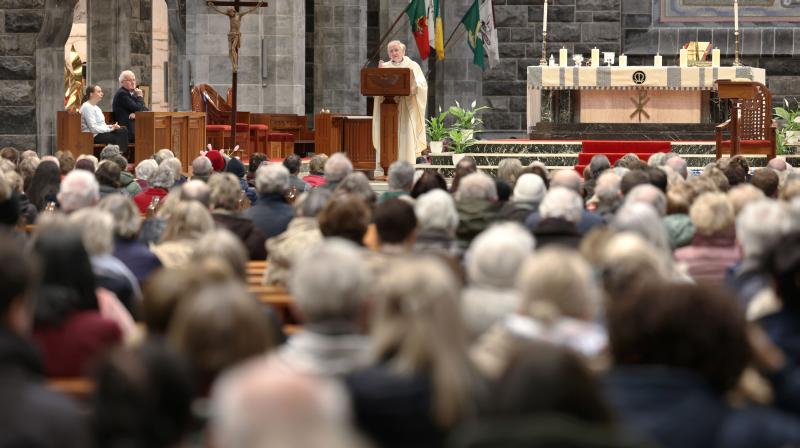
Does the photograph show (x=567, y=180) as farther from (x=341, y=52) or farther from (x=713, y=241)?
(x=341, y=52)

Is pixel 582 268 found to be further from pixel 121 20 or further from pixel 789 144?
pixel 121 20

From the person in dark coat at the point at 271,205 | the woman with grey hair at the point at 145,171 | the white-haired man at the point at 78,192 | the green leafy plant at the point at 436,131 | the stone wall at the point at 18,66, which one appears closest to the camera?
the white-haired man at the point at 78,192

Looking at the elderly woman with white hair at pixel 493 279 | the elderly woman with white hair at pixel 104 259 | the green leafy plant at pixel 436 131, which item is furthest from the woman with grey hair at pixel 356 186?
the green leafy plant at pixel 436 131

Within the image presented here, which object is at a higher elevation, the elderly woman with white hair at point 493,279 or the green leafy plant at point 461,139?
the green leafy plant at point 461,139

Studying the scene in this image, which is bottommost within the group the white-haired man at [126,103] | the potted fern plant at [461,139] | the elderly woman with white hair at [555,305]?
the elderly woman with white hair at [555,305]

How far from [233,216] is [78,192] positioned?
35.4 inches

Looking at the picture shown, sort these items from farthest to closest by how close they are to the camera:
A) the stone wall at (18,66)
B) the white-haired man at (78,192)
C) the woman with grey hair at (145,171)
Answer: the stone wall at (18,66) < the woman with grey hair at (145,171) < the white-haired man at (78,192)

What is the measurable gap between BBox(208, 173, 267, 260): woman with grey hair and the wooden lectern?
7.78 m

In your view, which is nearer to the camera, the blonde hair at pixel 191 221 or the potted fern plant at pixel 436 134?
the blonde hair at pixel 191 221

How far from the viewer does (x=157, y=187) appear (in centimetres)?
1114

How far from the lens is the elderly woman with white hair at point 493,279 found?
192 inches

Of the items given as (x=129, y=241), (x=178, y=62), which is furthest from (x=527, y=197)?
(x=178, y=62)

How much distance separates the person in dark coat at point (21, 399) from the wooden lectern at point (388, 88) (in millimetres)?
12736

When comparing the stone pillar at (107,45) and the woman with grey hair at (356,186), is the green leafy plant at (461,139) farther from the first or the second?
the woman with grey hair at (356,186)
